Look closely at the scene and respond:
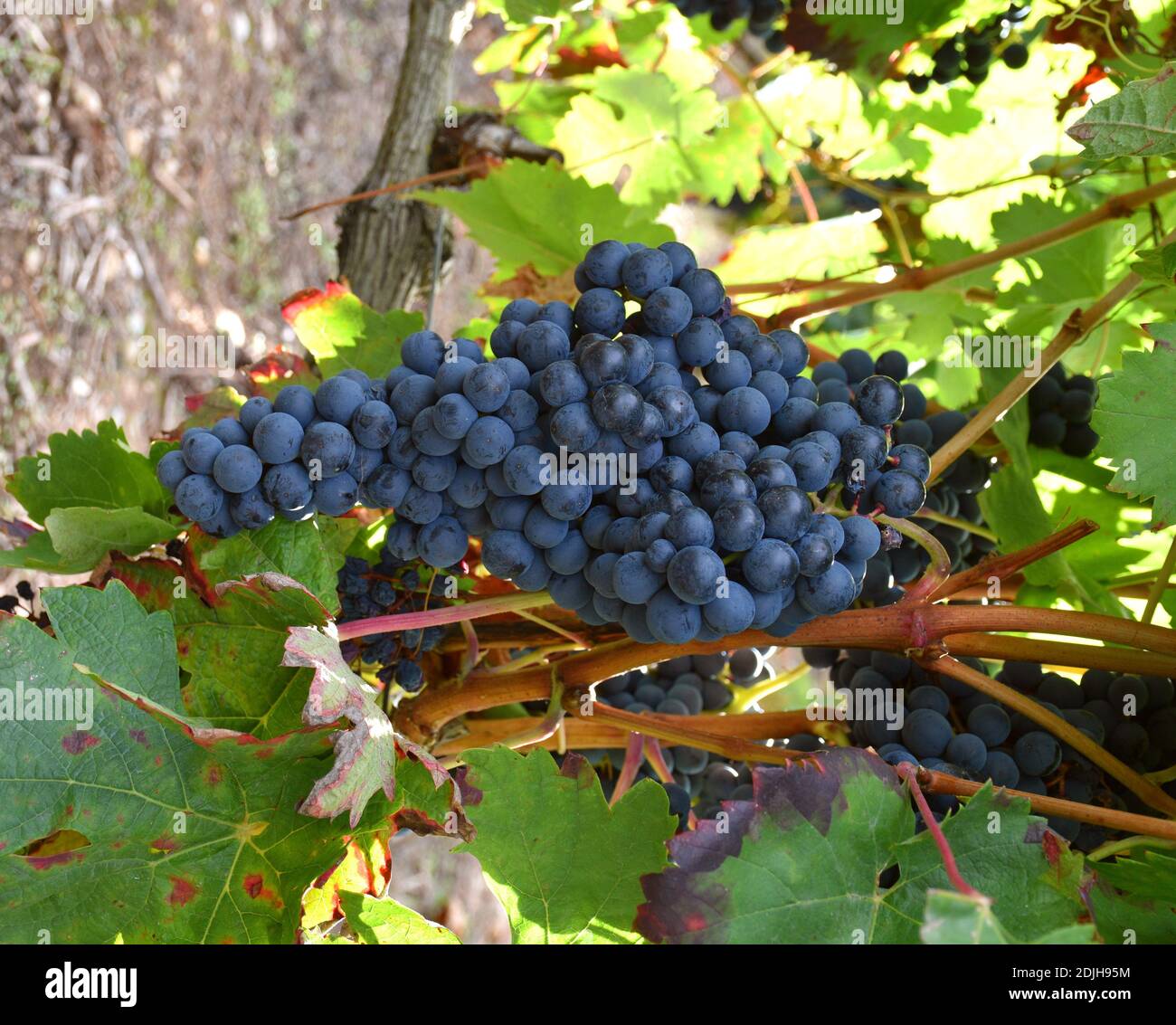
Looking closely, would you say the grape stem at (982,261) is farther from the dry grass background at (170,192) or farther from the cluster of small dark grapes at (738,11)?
the dry grass background at (170,192)

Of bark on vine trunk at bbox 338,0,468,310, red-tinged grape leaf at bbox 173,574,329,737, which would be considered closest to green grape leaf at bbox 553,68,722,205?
bark on vine trunk at bbox 338,0,468,310

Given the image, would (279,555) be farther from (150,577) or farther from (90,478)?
(90,478)

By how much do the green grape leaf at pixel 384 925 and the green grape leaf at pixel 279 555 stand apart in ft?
0.57

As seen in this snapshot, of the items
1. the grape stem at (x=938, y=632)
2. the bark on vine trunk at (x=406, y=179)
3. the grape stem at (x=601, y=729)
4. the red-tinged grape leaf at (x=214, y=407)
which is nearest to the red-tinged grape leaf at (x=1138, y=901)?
the grape stem at (x=938, y=632)

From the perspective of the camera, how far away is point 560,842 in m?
0.61

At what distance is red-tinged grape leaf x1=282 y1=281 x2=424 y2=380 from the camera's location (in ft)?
2.77

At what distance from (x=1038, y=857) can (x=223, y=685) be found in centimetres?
48

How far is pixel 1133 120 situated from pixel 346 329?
0.58 metres

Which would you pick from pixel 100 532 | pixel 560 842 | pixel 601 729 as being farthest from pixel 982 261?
pixel 100 532

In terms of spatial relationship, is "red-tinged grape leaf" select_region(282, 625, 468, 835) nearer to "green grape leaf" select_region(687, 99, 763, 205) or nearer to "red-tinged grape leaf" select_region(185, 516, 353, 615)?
"red-tinged grape leaf" select_region(185, 516, 353, 615)

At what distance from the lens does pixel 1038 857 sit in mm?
543
